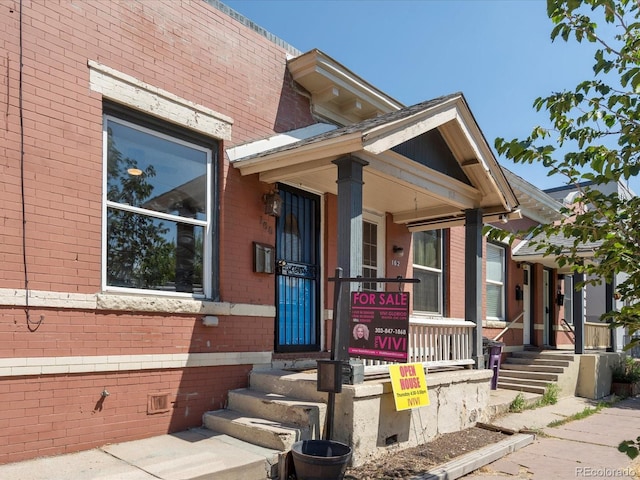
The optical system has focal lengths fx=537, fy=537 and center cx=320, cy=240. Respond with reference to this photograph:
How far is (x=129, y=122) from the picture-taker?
6.01 metres

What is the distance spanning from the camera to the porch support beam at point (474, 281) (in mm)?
8391

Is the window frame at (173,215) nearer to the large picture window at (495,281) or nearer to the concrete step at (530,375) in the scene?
the concrete step at (530,375)

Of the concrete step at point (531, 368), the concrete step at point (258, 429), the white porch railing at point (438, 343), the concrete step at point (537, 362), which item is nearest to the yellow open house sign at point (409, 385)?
the white porch railing at point (438, 343)

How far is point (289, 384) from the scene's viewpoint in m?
6.16

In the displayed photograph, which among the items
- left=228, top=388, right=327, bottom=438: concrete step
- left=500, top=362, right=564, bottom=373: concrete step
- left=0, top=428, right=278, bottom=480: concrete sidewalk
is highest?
left=228, top=388, right=327, bottom=438: concrete step

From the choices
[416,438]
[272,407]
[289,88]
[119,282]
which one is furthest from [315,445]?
[289,88]

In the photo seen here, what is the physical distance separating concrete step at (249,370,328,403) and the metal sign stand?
36 cm

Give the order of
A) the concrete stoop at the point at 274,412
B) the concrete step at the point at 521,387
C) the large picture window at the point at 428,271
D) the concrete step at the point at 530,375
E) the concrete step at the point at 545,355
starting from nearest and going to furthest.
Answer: the concrete stoop at the point at 274,412 → the large picture window at the point at 428,271 → the concrete step at the point at 521,387 → the concrete step at the point at 530,375 → the concrete step at the point at 545,355

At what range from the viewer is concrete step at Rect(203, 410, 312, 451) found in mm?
5301

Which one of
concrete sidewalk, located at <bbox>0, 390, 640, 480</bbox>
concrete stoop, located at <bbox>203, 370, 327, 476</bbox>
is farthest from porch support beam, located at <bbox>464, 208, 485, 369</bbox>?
concrete stoop, located at <bbox>203, 370, 327, 476</bbox>

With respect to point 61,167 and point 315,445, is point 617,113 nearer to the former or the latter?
point 315,445

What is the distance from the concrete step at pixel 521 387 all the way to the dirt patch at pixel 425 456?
3.86 m

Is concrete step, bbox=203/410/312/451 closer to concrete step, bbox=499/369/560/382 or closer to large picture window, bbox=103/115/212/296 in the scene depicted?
large picture window, bbox=103/115/212/296

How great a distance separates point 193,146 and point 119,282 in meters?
1.91
